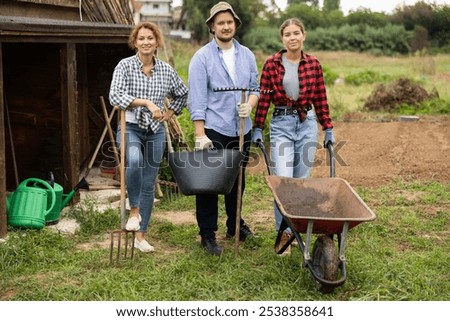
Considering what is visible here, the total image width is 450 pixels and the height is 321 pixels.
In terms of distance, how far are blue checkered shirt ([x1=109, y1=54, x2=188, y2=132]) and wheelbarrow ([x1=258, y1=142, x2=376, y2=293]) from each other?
2.97ft

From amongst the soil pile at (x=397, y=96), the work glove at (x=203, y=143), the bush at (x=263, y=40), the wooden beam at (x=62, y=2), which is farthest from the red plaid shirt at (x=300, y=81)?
the bush at (x=263, y=40)

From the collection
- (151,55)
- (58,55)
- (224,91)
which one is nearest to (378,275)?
(224,91)

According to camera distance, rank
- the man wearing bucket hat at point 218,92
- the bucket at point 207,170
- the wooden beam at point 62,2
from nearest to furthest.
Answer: the bucket at point 207,170 < the man wearing bucket hat at point 218,92 < the wooden beam at point 62,2

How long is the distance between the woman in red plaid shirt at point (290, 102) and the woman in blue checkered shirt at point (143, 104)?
778 mm

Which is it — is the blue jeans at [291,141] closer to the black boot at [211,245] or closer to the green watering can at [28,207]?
the black boot at [211,245]

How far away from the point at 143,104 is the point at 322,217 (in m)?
1.64

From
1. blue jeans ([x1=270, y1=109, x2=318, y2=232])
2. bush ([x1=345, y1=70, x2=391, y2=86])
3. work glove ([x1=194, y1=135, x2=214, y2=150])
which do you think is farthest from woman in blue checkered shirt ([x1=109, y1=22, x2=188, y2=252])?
bush ([x1=345, y1=70, x2=391, y2=86])

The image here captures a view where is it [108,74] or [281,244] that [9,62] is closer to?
[108,74]

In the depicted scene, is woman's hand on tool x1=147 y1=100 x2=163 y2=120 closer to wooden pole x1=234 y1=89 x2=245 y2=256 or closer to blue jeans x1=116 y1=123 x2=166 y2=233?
blue jeans x1=116 y1=123 x2=166 y2=233

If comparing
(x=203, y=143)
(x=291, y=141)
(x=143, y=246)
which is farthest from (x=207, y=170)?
(x=143, y=246)

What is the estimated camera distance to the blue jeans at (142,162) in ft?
16.6

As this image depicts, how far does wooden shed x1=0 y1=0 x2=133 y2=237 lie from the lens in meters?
6.78

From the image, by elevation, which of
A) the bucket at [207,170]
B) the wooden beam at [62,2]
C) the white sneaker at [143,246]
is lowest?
the white sneaker at [143,246]
